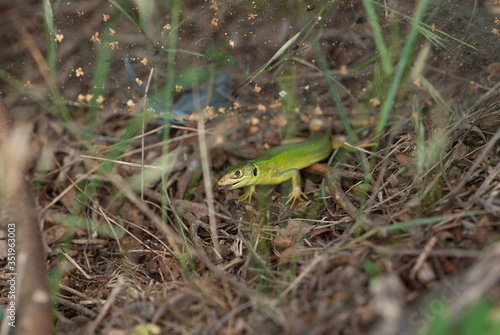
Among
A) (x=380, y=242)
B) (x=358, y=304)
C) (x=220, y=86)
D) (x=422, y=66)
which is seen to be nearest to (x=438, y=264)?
(x=380, y=242)

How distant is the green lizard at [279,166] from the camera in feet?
12.5

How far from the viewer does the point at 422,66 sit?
12.7ft

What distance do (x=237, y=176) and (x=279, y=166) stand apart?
0.52 metres

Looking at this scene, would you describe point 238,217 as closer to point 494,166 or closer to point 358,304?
point 358,304

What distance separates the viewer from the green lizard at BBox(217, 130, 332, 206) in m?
3.82

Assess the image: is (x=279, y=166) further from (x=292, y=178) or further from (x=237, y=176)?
(x=237, y=176)

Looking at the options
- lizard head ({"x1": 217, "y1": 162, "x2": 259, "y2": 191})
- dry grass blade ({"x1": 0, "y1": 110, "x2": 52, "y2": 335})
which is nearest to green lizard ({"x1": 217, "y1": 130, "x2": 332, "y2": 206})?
lizard head ({"x1": 217, "y1": 162, "x2": 259, "y2": 191})

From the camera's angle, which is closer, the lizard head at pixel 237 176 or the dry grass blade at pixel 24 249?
the dry grass blade at pixel 24 249

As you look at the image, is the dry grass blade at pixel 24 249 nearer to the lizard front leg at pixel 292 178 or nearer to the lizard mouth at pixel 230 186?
the lizard mouth at pixel 230 186

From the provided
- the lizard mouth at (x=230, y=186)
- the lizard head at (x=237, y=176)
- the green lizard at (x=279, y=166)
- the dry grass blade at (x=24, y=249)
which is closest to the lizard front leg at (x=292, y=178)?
the green lizard at (x=279, y=166)

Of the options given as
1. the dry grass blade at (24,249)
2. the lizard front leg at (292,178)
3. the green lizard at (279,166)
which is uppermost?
the dry grass blade at (24,249)

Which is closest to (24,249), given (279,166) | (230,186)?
(230,186)

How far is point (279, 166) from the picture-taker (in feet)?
13.3

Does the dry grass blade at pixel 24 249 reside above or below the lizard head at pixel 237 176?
above
